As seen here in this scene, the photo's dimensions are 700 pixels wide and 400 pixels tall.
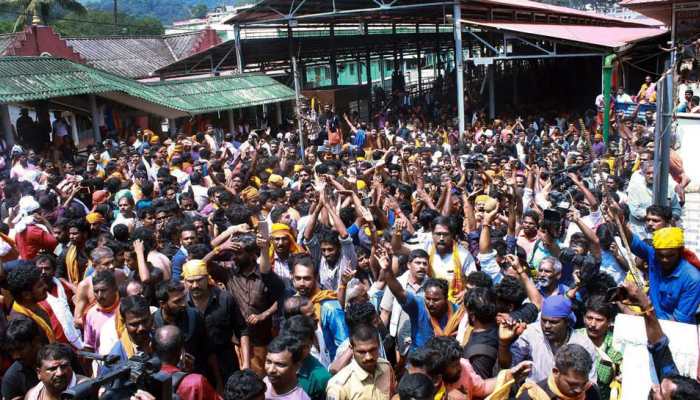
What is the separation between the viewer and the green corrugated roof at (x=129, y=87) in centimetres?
1219

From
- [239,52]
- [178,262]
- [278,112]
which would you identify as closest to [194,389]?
[178,262]

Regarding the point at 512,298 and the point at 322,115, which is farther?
the point at 322,115

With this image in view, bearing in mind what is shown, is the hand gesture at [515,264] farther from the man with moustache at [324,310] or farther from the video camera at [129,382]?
the video camera at [129,382]

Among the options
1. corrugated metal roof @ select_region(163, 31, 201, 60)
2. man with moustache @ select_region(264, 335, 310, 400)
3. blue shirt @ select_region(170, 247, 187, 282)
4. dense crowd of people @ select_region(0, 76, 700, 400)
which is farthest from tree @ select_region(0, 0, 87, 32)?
man with moustache @ select_region(264, 335, 310, 400)

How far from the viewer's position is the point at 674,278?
4.06 meters

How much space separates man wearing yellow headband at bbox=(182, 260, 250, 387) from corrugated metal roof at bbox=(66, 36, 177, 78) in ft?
70.7

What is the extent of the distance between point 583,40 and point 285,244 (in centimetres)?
→ 1242

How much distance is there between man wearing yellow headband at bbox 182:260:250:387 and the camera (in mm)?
4004

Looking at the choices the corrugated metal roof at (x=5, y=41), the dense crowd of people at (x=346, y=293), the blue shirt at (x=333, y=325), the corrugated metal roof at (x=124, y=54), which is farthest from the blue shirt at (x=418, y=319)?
the corrugated metal roof at (x=5, y=41)

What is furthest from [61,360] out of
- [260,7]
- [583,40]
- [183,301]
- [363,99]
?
[363,99]

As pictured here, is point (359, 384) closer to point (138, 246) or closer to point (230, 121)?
point (138, 246)

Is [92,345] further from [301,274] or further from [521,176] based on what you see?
[521,176]

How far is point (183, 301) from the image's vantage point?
3873 mm

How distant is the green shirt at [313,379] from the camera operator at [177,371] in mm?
433
